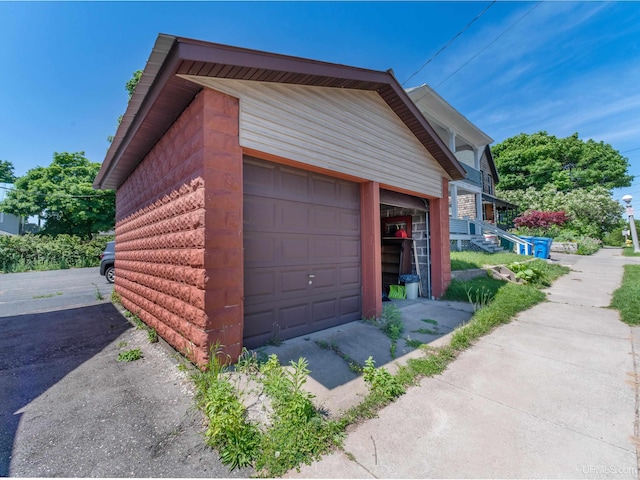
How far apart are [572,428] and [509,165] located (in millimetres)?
39980

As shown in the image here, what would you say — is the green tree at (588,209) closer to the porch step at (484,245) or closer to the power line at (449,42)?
the porch step at (484,245)

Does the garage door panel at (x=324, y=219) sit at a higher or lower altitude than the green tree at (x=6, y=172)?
lower

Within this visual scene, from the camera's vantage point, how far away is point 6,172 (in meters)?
30.7

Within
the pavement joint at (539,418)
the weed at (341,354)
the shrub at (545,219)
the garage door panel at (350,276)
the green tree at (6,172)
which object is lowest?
the pavement joint at (539,418)

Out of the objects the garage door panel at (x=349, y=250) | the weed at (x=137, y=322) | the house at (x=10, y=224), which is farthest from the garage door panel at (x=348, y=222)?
the house at (x=10, y=224)

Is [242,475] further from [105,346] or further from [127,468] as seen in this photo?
[105,346]

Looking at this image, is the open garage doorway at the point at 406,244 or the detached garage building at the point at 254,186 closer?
the detached garage building at the point at 254,186

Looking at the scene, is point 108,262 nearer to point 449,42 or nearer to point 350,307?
point 350,307

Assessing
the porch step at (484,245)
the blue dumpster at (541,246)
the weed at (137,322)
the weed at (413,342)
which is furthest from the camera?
the porch step at (484,245)

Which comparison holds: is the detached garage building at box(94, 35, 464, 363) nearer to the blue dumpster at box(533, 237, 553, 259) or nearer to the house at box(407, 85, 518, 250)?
the house at box(407, 85, 518, 250)

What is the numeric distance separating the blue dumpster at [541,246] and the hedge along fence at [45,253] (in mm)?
26183

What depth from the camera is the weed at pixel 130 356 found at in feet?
11.4

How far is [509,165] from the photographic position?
33219mm

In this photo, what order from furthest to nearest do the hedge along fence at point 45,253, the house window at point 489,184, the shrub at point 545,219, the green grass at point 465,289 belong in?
the shrub at point 545,219 → the house window at point 489,184 → the hedge along fence at point 45,253 → the green grass at point 465,289
